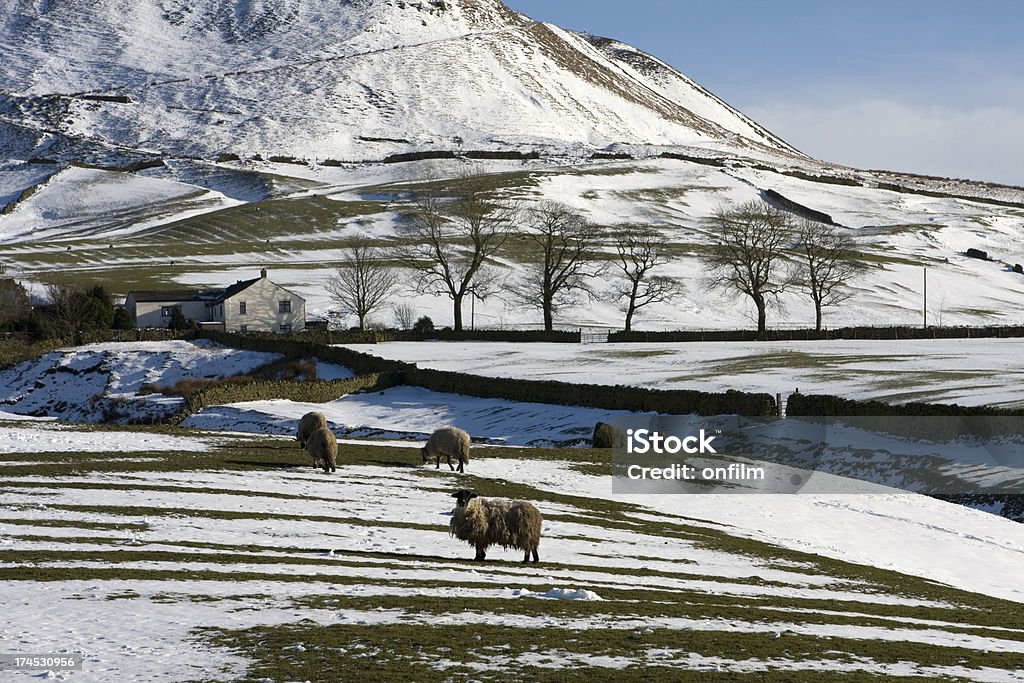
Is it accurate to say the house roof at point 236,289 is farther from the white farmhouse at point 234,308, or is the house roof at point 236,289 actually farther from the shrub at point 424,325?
the shrub at point 424,325

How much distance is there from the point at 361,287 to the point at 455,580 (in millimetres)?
106962

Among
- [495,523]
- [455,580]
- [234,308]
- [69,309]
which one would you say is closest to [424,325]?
[234,308]

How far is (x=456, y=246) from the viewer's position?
6417 inches

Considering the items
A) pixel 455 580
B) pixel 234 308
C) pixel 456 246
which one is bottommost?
pixel 455 580

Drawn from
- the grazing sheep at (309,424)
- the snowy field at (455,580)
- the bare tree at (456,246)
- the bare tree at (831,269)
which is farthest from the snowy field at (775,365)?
the bare tree at (831,269)

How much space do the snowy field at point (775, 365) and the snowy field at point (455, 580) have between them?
73.1 ft

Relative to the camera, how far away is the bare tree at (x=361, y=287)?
122 metres

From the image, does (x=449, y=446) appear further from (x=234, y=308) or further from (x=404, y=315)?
(x=404, y=315)

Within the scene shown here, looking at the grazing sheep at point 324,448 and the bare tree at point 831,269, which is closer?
the grazing sheep at point 324,448

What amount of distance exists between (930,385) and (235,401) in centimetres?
3862

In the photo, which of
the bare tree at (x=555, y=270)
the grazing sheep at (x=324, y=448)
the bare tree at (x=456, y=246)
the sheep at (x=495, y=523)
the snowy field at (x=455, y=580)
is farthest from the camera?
the bare tree at (x=456, y=246)

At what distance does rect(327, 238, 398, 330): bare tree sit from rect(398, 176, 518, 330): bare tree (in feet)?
12.6

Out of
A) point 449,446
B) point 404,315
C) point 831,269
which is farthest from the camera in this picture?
point 831,269

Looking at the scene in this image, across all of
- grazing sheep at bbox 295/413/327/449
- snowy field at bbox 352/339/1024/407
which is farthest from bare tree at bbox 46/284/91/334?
grazing sheep at bbox 295/413/327/449
